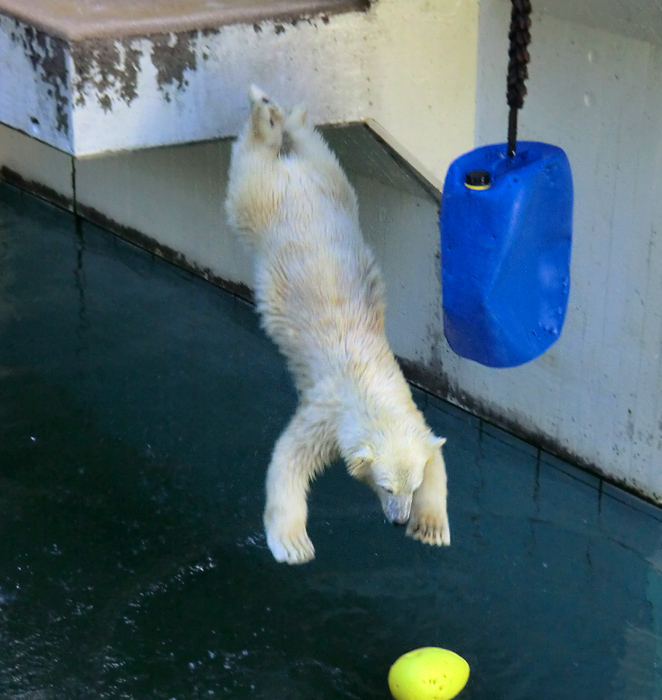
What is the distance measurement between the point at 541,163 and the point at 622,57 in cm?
119

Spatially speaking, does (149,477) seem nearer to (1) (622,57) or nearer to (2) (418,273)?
(2) (418,273)

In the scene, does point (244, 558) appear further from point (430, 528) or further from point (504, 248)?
point (504, 248)

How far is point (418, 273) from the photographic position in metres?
5.66

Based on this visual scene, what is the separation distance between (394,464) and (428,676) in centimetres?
82

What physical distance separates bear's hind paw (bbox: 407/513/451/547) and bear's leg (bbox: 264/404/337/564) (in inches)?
15.0

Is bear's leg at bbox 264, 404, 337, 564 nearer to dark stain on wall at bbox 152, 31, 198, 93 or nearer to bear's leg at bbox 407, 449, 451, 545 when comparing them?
bear's leg at bbox 407, 449, 451, 545

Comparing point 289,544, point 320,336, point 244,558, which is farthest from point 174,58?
point 244,558

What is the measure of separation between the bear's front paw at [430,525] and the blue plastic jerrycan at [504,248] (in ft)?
2.09

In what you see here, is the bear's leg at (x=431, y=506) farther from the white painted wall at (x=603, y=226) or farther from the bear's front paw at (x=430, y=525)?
the white painted wall at (x=603, y=226)

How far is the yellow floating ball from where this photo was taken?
12.3 feet

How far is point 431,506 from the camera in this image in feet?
12.8

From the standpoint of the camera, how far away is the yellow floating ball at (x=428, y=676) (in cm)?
375

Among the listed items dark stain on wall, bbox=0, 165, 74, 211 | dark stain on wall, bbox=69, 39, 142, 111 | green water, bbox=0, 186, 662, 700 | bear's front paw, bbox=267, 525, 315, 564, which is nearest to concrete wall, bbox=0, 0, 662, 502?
green water, bbox=0, 186, 662, 700

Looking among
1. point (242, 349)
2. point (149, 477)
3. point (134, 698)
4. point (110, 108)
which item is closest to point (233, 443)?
point (149, 477)
